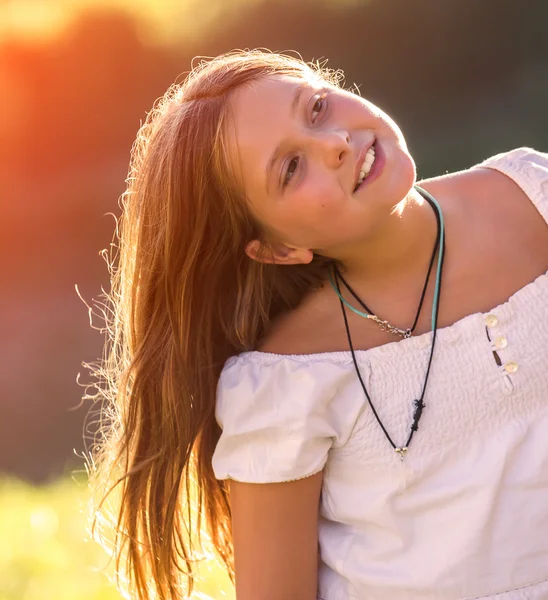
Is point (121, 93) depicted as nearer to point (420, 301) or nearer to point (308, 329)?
point (308, 329)

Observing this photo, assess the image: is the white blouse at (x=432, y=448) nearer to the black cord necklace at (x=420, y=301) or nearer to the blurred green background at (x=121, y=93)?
the black cord necklace at (x=420, y=301)

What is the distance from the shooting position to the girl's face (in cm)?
193

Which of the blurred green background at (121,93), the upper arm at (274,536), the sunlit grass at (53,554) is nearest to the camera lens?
the upper arm at (274,536)

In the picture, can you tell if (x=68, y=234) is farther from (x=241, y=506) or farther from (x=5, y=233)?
(x=241, y=506)

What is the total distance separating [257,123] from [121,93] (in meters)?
3.51

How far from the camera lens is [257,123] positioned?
198 centimetres

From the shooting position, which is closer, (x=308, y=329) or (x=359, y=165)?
(x=359, y=165)

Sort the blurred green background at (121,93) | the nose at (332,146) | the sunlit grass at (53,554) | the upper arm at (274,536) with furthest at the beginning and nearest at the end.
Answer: the blurred green background at (121,93) < the sunlit grass at (53,554) < the upper arm at (274,536) < the nose at (332,146)

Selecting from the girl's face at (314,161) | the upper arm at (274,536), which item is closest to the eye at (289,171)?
the girl's face at (314,161)

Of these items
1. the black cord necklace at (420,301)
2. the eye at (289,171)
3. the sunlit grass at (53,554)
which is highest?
the eye at (289,171)

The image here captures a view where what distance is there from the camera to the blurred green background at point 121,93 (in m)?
4.80

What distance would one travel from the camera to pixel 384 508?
2006mm

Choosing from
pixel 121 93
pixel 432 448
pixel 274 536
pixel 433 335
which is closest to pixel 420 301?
pixel 433 335

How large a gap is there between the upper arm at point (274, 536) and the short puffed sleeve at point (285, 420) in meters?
0.04
